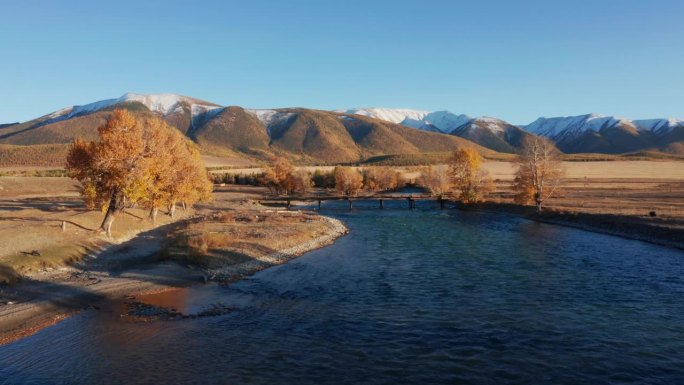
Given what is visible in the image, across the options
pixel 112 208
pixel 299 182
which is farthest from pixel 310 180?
pixel 112 208

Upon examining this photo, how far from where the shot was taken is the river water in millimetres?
16609

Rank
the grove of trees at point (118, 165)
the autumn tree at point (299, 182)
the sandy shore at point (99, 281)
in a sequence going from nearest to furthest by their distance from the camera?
the sandy shore at point (99, 281) → the grove of trees at point (118, 165) → the autumn tree at point (299, 182)

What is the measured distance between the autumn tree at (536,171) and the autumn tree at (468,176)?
13565 millimetres

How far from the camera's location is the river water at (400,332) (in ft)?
54.5

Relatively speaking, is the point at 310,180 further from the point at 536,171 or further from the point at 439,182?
the point at 536,171

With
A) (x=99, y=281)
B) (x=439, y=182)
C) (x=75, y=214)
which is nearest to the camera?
(x=99, y=281)

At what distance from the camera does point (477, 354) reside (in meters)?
18.2

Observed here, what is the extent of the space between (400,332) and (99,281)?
19828 millimetres

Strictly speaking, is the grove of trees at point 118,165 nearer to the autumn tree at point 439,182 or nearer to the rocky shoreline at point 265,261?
the rocky shoreline at point 265,261

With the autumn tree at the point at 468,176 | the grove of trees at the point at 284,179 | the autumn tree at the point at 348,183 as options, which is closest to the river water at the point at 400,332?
the autumn tree at the point at 468,176

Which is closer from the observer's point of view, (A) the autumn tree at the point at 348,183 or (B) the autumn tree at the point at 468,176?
(B) the autumn tree at the point at 468,176

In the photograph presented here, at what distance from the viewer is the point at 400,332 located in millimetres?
20719

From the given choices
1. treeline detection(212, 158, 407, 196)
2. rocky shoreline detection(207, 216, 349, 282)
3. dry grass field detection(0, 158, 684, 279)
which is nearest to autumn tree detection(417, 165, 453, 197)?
dry grass field detection(0, 158, 684, 279)

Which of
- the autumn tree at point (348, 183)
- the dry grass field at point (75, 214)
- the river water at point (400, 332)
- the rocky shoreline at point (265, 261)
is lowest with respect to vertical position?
the river water at point (400, 332)
